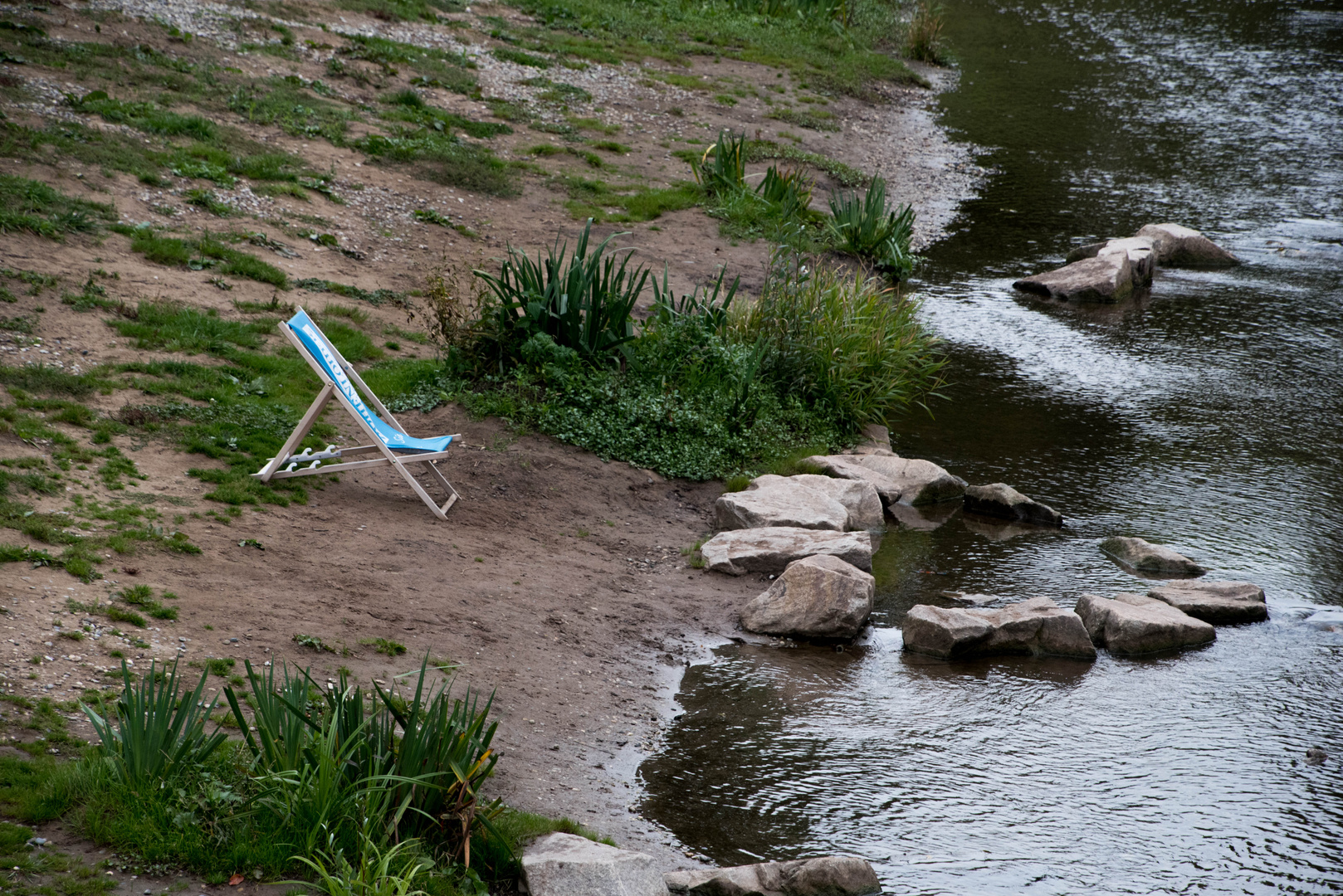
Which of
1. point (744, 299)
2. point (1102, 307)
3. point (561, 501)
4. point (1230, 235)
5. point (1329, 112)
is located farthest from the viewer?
point (1329, 112)

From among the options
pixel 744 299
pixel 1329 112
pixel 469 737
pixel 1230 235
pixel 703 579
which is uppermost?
pixel 1329 112

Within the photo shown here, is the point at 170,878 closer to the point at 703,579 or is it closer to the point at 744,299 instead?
the point at 703,579

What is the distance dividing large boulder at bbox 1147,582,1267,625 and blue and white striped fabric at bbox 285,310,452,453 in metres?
4.84

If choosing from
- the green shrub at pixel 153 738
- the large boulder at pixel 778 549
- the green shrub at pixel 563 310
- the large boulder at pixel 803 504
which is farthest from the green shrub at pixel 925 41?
the green shrub at pixel 153 738

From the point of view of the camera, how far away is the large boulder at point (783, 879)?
4250 millimetres

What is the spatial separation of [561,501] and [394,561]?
1.66m

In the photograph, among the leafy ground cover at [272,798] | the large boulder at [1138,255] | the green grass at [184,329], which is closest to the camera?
the leafy ground cover at [272,798]

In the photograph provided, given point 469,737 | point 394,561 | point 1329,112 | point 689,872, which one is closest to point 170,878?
point 469,737

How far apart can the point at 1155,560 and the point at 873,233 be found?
6.57 m

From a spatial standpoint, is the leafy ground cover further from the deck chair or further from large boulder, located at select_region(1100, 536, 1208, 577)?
large boulder, located at select_region(1100, 536, 1208, 577)

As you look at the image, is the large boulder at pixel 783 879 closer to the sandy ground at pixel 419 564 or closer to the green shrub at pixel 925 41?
the sandy ground at pixel 419 564

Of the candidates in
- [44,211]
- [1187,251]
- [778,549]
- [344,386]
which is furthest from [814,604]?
[1187,251]

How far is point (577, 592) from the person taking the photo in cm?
670

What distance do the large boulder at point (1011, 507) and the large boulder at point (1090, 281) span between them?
5.58m
